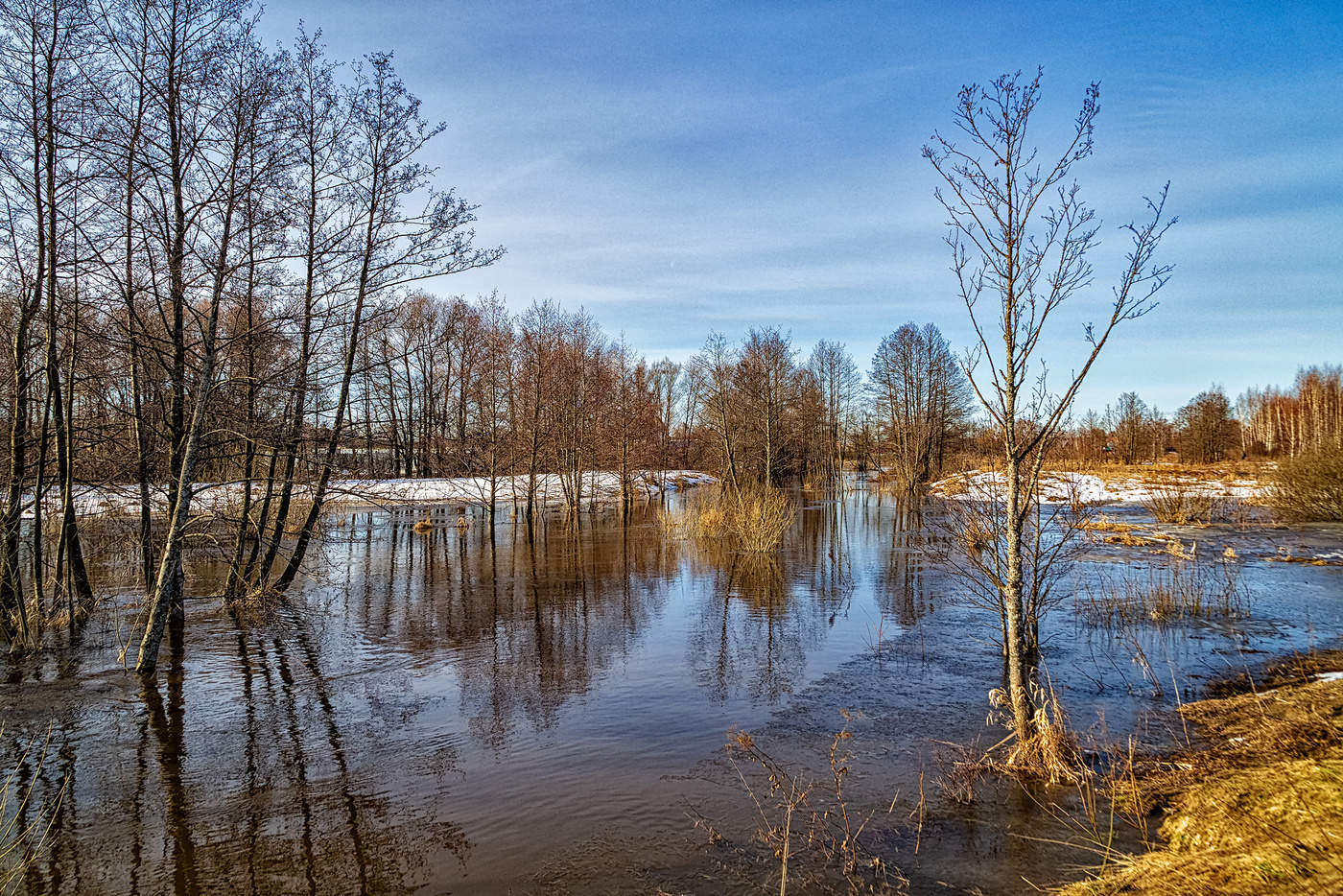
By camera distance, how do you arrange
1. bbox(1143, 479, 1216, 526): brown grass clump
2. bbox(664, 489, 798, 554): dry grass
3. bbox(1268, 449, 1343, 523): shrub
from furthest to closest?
bbox(1143, 479, 1216, 526): brown grass clump < bbox(1268, 449, 1343, 523): shrub < bbox(664, 489, 798, 554): dry grass

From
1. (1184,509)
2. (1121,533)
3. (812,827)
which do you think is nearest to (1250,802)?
(812,827)

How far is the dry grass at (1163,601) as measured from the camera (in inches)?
411

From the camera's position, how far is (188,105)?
8438mm

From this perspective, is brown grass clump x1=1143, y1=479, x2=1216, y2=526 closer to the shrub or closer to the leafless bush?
the shrub

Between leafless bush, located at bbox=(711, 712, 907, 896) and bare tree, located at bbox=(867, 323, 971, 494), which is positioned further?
bare tree, located at bbox=(867, 323, 971, 494)

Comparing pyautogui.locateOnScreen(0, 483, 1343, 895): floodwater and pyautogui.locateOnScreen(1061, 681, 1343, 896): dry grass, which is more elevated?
pyautogui.locateOnScreen(1061, 681, 1343, 896): dry grass

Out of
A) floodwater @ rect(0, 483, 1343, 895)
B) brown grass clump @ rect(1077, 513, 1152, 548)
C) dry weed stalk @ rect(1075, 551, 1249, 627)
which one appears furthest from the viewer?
brown grass clump @ rect(1077, 513, 1152, 548)

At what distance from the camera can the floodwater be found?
440 cm

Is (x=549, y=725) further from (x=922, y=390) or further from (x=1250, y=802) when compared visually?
(x=922, y=390)

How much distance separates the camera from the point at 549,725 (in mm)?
6848

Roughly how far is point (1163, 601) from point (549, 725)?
955 cm

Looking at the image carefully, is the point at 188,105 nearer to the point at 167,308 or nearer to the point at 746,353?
the point at 167,308

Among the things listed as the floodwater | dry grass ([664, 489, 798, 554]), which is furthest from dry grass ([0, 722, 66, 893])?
dry grass ([664, 489, 798, 554])

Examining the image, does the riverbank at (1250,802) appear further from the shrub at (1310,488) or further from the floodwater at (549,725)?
the shrub at (1310,488)
